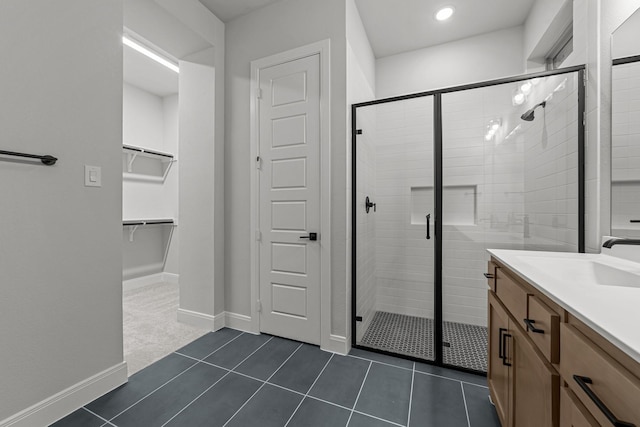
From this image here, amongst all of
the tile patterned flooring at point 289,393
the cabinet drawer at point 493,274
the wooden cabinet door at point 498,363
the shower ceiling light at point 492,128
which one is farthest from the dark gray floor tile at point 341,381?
the shower ceiling light at point 492,128

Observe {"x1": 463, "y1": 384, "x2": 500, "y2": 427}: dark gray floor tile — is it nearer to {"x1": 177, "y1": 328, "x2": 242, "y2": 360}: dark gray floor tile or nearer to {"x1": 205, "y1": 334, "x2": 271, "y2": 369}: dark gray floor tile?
{"x1": 205, "y1": 334, "x2": 271, "y2": 369}: dark gray floor tile

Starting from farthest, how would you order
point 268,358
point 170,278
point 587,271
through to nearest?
point 170,278 → point 268,358 → point 587,271

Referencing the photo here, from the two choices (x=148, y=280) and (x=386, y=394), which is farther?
(x=148, y=280)

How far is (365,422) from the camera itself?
4.67ft

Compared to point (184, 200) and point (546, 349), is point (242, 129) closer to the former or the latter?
point (184, 200)

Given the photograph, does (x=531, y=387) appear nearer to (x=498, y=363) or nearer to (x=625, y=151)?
(x=498, y=363)

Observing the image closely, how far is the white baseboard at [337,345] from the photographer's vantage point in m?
2.12

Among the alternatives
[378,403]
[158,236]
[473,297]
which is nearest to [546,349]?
[378,403]

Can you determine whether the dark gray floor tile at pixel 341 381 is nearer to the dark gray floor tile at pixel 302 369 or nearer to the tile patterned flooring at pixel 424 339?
the dark gray floor tile at pixel 302 369

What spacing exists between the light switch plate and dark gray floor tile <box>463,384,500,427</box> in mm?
2455

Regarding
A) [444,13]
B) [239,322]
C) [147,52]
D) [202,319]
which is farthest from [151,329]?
[444,13]

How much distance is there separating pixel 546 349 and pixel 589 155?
4.58ft

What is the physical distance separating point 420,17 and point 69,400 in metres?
3.78

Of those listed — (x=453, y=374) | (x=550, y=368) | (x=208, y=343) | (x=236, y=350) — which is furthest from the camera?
(x=208, y=343)
